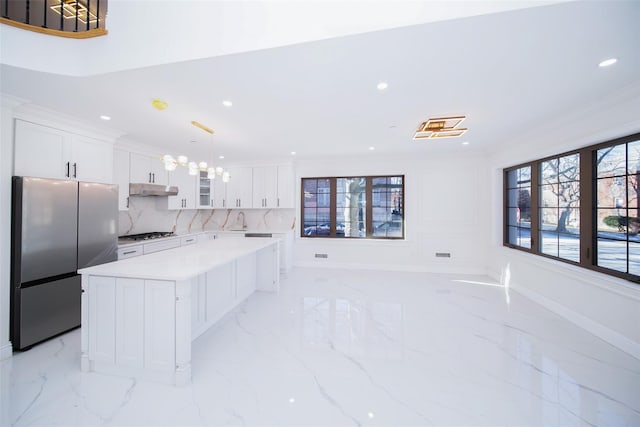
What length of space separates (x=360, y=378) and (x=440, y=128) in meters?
2.97

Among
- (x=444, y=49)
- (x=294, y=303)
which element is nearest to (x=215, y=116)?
(x=444, y=49)

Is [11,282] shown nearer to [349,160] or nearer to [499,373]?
[499,373]

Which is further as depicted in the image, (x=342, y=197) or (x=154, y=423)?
(x=342, y=197)

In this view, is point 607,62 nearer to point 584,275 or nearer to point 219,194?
point 584,275

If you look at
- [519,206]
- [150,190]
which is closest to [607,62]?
[519,206]

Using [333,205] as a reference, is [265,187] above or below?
above

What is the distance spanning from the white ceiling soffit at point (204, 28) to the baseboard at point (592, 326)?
9.92 feet

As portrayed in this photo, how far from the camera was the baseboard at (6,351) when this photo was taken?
7.09 feet

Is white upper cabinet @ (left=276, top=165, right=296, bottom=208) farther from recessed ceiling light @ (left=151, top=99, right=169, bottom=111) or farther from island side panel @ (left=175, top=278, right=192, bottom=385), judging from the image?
island side panel @ (left=175, top=278, right=192, bottom=385)

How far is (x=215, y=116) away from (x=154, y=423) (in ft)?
8.99

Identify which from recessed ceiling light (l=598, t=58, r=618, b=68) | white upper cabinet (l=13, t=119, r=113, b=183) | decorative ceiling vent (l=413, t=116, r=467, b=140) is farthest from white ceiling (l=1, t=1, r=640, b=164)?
white upper cabinet (l=13, t=119, r=113, b=183)

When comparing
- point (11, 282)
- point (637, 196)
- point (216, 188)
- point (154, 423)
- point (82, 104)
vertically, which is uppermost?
point (82, 104)

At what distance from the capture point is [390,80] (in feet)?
6.52

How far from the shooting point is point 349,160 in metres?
5.27
